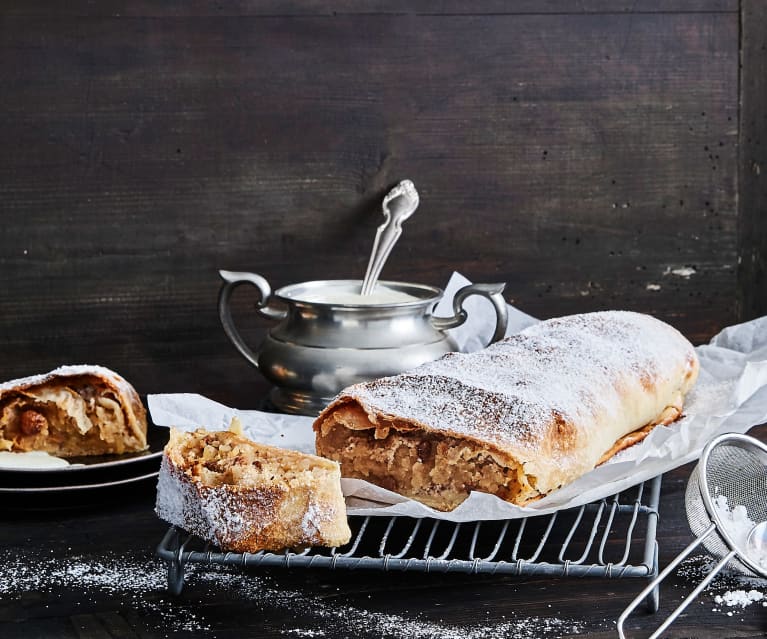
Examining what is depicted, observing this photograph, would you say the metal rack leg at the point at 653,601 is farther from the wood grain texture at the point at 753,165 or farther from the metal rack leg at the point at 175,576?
the wood grain texture at the point at 753,165

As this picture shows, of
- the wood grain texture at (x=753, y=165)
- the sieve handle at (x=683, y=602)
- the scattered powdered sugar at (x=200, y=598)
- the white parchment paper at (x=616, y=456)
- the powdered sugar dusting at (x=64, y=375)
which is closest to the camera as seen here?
the sieve handle at (x=683, y=602)

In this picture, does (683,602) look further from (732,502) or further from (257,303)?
(257,303)

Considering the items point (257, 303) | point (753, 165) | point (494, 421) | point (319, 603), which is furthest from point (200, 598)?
point (753, 165)

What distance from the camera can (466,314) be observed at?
1927mm

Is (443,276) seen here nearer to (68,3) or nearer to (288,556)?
(68,3)

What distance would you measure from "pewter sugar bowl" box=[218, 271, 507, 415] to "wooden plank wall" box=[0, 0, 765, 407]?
0.39 meters

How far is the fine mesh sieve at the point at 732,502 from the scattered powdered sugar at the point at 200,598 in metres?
0.22

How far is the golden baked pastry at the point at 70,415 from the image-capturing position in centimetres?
168

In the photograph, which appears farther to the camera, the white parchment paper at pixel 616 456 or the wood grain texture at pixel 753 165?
the wood grain texture at pixel 753 165

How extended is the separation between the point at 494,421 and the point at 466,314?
50 cm

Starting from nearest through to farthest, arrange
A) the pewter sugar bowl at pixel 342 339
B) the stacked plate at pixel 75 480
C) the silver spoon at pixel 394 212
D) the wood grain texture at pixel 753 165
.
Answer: the stacked plate at pixel 75 480 < the pewter sugar bowl at pixel 342 339 < the silver spoon at pixel 394 212 < the wood grain texture at pixel 753 165

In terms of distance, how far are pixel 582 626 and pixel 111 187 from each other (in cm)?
149

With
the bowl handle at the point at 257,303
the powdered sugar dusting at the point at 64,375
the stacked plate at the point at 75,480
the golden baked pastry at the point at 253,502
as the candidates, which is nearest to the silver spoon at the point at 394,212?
the bowl handle at the point at 257,303

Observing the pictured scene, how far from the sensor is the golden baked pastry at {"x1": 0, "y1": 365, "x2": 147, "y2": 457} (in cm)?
168
